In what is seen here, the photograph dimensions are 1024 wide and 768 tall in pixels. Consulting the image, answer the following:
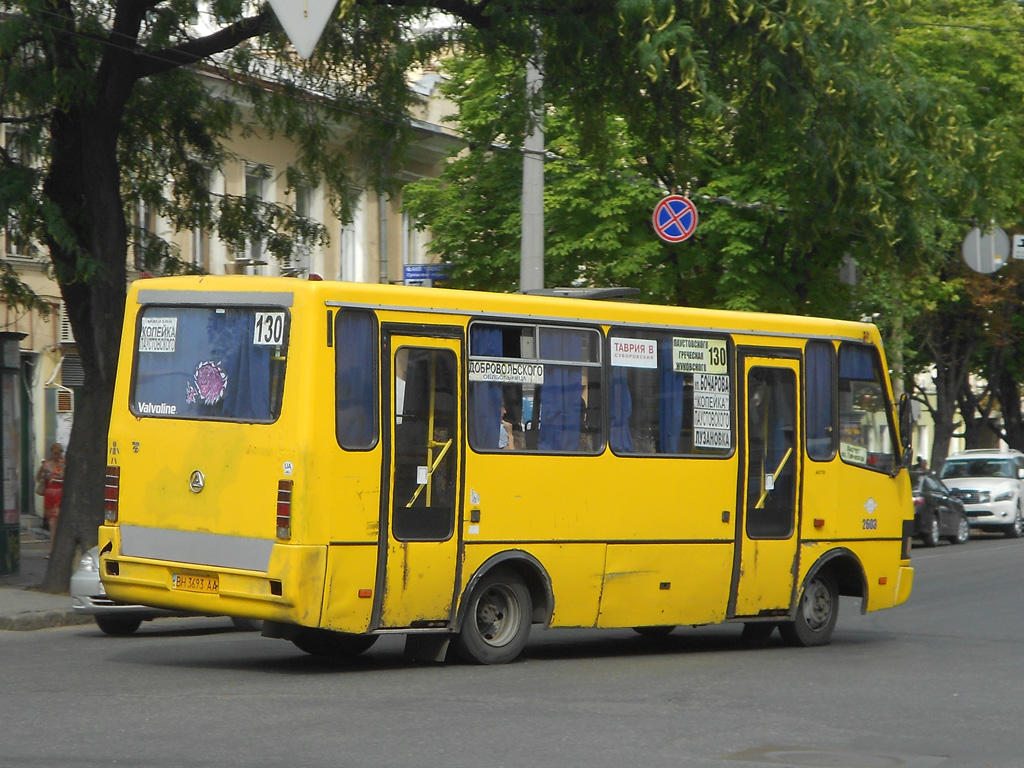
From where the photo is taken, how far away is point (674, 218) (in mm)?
24125

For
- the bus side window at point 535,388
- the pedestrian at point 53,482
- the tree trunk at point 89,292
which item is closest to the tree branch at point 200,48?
the tree trunk at point 89,292

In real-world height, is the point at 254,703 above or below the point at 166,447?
below

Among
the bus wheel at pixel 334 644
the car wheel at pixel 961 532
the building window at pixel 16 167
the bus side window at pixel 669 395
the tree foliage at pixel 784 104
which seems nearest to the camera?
the bus wheel at pixel 334 644

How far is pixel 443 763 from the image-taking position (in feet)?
25.5

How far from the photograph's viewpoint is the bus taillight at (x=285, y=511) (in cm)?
1073

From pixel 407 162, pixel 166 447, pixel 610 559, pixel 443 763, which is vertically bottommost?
pixel 443 763

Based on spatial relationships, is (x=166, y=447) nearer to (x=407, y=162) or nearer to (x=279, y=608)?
(x=279, y=608)

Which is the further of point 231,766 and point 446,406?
point 446,406

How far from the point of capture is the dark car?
107ft

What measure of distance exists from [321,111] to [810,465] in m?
8.59

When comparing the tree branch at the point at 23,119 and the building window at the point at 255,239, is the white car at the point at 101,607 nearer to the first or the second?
the tree branch at the point at 23,119

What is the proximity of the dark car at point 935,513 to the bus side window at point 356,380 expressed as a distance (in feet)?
73.7

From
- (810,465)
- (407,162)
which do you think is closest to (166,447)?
(810,465)

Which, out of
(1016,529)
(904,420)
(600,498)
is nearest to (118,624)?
(600,498)
